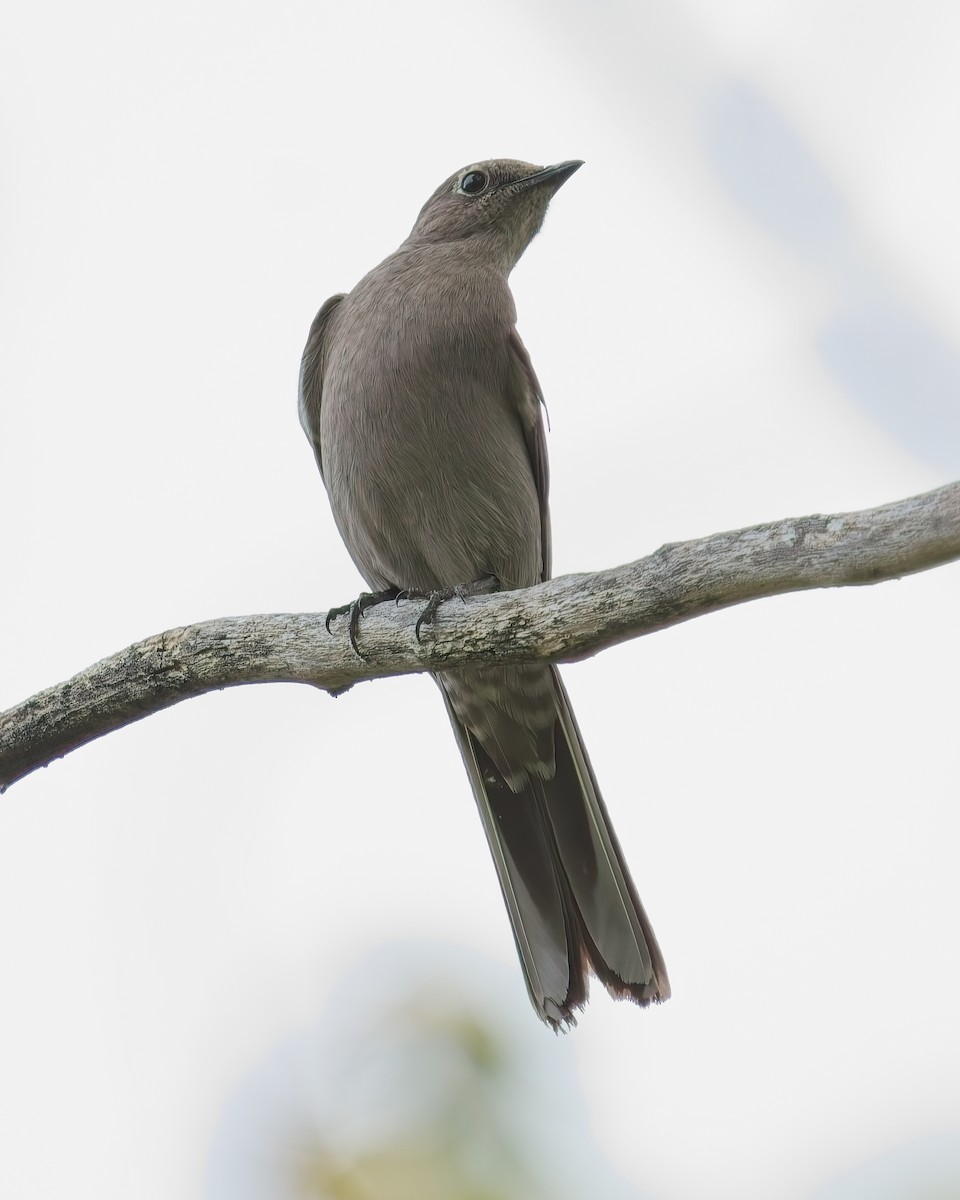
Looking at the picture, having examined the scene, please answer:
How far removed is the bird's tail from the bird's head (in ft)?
→ 8.97

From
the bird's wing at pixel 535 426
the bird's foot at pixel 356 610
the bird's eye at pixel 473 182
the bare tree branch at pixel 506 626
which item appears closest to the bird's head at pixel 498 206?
the bird's eye at pixel 473 182

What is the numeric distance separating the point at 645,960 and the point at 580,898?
0.43m

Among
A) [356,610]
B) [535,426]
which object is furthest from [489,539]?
[356,610]

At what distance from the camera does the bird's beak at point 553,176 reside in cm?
773

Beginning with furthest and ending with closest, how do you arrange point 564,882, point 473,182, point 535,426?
1. point 473,182
2. point 535,426
3. point 564,882

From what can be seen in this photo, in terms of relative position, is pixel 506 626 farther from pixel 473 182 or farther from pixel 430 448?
pixel 473 182

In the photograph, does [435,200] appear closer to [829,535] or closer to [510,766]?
[510,766]

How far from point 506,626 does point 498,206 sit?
3.95m

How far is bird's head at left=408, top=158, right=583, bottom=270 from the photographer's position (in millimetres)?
7707

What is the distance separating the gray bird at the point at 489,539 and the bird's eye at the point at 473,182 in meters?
1.14

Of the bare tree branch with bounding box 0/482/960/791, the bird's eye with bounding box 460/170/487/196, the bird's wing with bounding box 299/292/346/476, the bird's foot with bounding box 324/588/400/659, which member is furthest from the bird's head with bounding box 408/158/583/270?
the bare tree branch with bounding box 0/482/960/791

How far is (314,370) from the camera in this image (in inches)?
291

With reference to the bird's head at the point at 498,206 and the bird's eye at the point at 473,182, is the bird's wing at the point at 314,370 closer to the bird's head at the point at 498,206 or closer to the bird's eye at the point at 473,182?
the bird's head at the point at 498,206

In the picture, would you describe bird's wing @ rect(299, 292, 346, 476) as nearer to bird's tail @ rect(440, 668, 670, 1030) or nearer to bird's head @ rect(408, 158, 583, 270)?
bird's head @ rect(408, 158, 583, 270)
